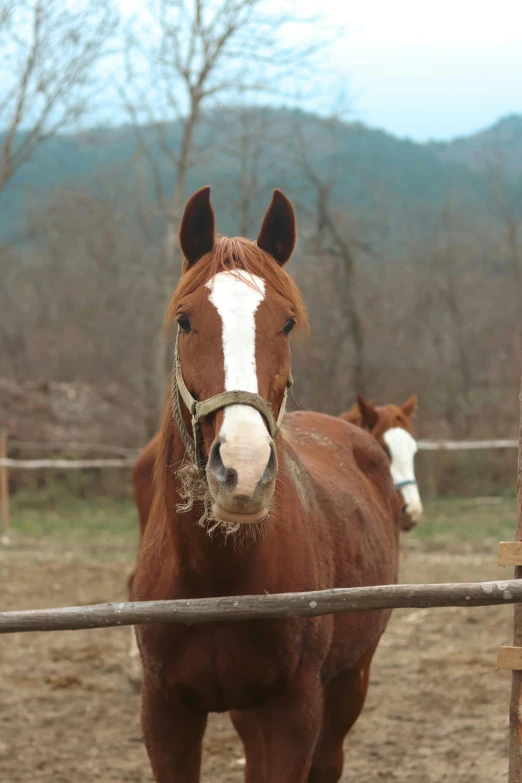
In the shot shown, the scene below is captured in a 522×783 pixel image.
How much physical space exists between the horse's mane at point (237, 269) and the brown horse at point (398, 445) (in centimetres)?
367

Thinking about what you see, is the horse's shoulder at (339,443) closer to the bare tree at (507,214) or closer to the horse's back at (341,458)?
the horse's back at (341,458)

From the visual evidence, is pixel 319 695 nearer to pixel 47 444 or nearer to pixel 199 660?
pixel 199 660

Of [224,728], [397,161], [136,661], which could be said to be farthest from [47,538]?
[397,161]

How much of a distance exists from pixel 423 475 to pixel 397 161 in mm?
23332

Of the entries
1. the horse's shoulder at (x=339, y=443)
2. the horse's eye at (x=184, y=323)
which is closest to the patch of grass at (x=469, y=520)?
the horse's shoulder at (x=339, y=443)

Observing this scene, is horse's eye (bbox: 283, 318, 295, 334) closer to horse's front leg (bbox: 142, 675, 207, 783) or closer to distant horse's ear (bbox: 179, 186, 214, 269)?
distant horse's ear (bbox: 179, 186, 214, 269)

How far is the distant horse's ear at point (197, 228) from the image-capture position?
8.62 ft

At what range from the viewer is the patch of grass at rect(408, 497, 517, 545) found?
12.1 m

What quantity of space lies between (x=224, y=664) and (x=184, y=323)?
1.04 metres

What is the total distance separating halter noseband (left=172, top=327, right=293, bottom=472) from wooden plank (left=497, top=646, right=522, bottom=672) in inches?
41.8

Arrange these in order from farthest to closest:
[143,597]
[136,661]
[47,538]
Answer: [47,538] < [136,661] < [143,597]

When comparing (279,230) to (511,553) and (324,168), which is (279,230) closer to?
(511,553)

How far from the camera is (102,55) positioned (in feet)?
41.1

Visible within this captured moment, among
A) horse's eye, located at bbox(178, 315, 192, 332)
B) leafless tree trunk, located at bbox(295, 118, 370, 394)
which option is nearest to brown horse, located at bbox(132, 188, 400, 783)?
horse's eye, located at bbox(178, 315, 192, 332)
